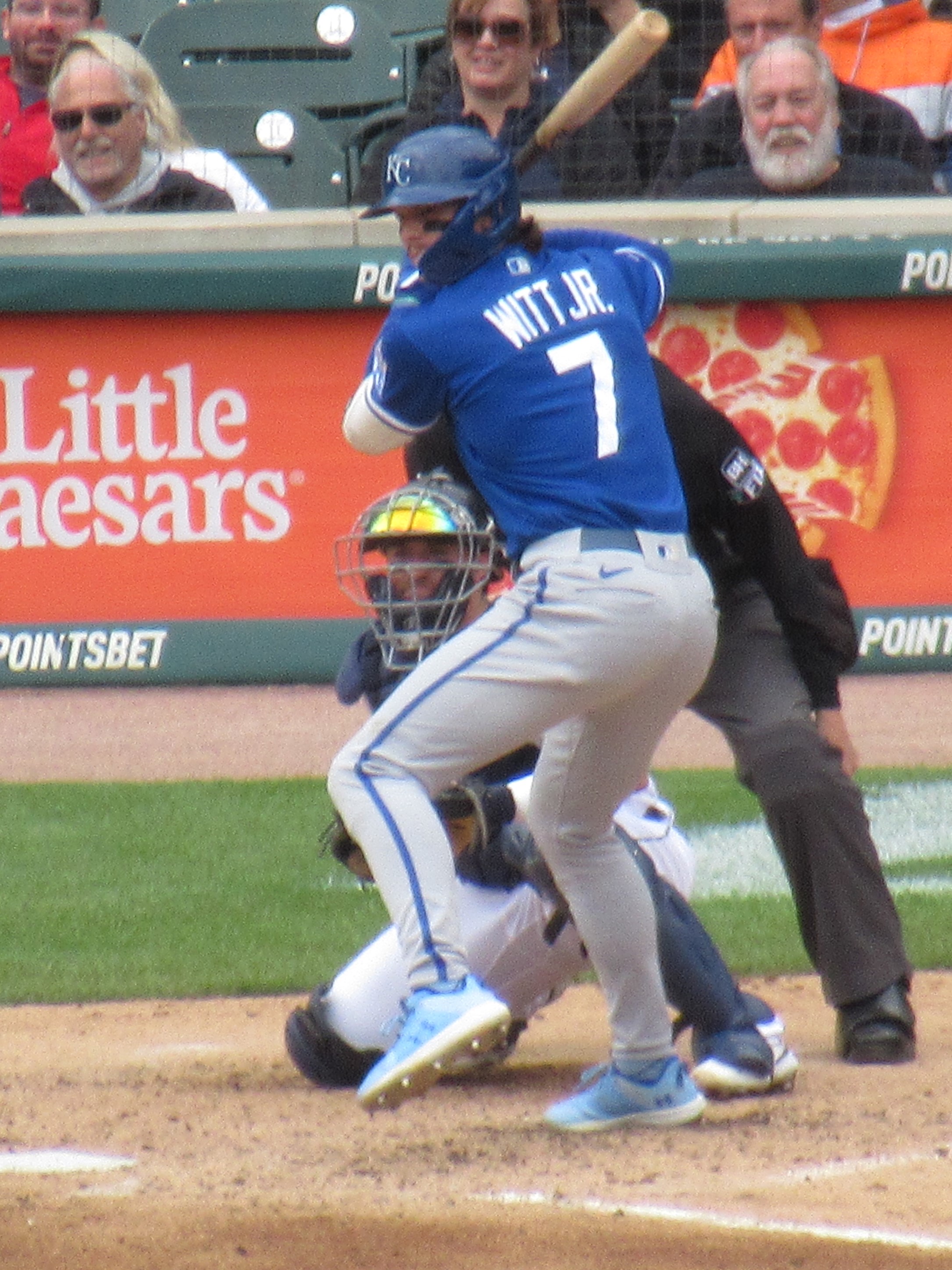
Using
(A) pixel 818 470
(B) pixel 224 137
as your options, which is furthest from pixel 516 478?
(B) pixel 224 137

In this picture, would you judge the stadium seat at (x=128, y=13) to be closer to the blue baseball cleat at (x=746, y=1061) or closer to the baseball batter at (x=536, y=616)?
the baseball batter at (x=536, y=616)

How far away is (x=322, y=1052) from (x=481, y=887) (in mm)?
422

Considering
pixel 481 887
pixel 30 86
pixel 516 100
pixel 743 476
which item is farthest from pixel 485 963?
pixel 30 86

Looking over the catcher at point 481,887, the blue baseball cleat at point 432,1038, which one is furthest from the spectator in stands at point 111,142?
the blue baseball cleat at point 432,1038

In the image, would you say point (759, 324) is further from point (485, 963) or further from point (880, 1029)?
point (485, 963)

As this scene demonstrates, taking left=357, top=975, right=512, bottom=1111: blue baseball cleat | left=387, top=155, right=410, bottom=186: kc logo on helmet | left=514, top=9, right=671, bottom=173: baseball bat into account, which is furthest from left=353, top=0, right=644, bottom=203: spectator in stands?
left=357, top=975, right=512, bottom=1111: blue baseball cleat

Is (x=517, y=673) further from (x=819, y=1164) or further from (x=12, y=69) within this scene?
(x=12, y=69)

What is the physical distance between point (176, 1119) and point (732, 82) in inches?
213

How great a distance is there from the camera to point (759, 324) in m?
7.64

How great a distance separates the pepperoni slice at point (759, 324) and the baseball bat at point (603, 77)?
3.45 m

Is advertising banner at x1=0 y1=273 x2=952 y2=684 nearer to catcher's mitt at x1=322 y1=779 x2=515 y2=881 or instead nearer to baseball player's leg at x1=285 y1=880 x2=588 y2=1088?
baseball player's leg at x1=285 y1=880 x2=588 y2=1088

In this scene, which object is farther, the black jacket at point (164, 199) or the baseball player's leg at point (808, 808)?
the black jacket at point (164, 199)

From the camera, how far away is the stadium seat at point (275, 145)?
8.42m

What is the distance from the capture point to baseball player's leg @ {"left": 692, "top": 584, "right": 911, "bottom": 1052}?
392 cm
